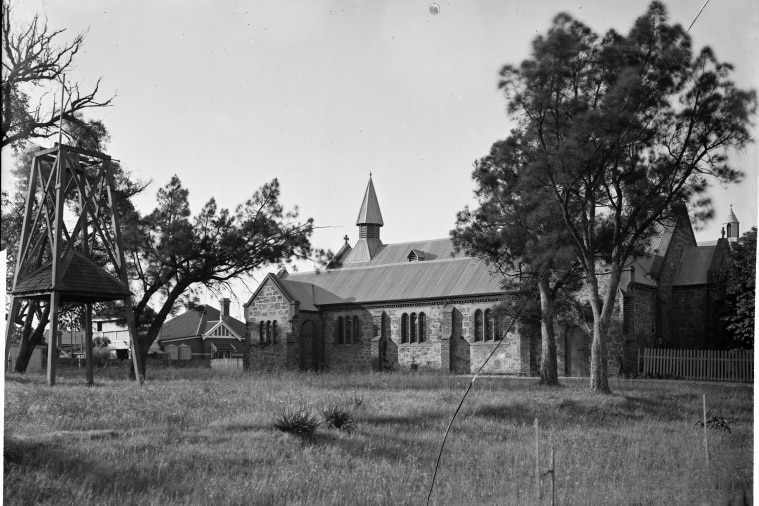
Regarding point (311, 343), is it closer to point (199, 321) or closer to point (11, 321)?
point (199, 321)

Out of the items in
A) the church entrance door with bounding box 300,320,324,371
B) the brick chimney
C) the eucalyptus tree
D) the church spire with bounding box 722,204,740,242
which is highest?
the eucalyptus tree

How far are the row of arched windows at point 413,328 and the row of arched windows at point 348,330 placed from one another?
1.45 m

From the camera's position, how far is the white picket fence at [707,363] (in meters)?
6.38

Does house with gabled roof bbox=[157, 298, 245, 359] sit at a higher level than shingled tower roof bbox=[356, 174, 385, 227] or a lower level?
lower

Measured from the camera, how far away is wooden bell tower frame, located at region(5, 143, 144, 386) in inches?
200

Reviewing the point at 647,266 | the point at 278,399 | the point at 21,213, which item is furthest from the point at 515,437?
the point at 647,266

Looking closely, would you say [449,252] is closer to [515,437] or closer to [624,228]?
[624,228]

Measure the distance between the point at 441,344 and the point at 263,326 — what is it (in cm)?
585

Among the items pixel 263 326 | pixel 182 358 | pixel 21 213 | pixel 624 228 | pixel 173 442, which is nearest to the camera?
pixel 173 442

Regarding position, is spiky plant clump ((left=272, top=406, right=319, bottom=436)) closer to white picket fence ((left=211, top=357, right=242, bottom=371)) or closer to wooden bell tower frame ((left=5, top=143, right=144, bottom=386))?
wooden bell tower frame ((left=5, top=143, right=144, bottom=386))

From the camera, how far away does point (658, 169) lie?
18.2 ft

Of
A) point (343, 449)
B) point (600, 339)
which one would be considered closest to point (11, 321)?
point (343, 449)

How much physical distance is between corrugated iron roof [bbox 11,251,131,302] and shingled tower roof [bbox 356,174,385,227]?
6.39 ft

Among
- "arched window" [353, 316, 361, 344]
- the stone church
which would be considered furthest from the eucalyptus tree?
"arched window" [353, 316, 361, 344]
